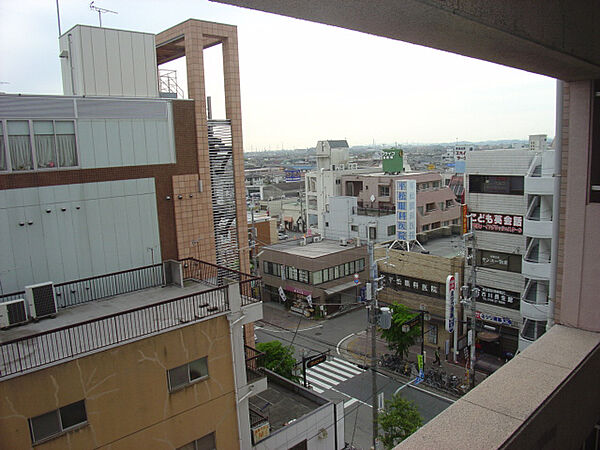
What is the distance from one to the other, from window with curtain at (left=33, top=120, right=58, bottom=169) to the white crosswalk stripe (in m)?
10.6

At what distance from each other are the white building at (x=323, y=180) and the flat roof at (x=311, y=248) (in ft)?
20.7

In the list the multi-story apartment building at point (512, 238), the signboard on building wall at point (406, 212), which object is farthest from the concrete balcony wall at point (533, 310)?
the signboard on building wall at point (406, 212)

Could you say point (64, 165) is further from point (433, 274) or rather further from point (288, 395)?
point (433, 274)

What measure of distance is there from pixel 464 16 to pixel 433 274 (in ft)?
53.3

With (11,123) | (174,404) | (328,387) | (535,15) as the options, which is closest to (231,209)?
(11,123)

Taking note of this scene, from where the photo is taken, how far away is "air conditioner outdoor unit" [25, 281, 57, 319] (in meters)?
6.09

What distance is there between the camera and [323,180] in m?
33.3

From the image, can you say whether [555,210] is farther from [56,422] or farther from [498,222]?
[498,222]

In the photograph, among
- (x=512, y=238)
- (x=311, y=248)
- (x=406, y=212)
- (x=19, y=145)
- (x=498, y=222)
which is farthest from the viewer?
(x=311, y=248)

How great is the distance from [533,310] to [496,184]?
13.8ft

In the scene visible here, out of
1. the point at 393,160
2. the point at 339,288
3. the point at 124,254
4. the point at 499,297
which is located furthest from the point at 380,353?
the point at 393,160

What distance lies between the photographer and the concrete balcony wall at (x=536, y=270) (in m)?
13.3

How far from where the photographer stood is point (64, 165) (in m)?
7.36

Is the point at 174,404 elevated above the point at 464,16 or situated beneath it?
situated beneath
